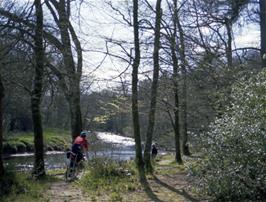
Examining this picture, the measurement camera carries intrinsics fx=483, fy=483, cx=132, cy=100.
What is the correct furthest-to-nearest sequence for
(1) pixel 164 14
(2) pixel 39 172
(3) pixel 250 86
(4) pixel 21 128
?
1. (4) pixel 21 128
2. (1) pixel 164 14
3. (2) pixel 39 172
4. (3) pixel 250 86

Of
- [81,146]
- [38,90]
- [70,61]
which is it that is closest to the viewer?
[38,90]

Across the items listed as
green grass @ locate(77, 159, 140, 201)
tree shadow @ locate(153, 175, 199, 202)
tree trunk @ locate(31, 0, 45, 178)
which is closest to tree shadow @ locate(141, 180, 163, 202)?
green grass @ locate(77, 159, 140, 201)

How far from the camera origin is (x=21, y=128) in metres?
67.8

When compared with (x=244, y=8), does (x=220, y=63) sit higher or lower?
lower

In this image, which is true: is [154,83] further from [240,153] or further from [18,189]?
[240,153]

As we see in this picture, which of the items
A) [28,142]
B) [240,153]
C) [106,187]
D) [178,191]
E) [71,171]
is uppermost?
[28,142]

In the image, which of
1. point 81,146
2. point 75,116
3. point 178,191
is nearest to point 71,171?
point 81,146

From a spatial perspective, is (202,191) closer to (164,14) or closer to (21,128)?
(164,14)

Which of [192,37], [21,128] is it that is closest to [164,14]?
[192,37]

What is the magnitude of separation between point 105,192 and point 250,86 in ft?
16.1

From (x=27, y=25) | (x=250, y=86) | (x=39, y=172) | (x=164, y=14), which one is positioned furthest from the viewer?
(x=164, y=14)

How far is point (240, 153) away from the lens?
34.7 ft

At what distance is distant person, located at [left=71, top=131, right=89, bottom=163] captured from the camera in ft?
53.4

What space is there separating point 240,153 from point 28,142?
161 feet
